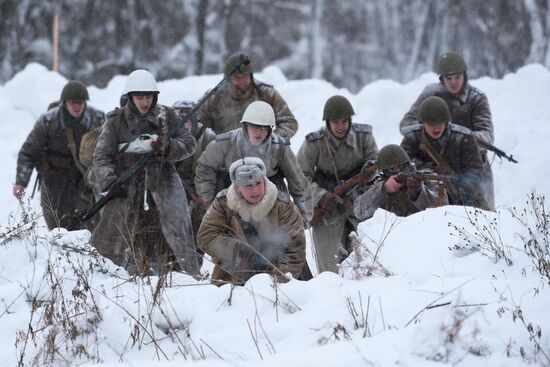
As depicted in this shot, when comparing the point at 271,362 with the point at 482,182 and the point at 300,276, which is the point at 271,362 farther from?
the point at 482,182

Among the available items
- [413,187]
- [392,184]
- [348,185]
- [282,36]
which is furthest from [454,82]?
[282,36]

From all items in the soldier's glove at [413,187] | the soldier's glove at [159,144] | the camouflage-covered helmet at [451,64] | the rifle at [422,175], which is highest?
the camouflage-covered helmet at [451,64]

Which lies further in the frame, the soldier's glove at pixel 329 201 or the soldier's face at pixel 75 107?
the soldier's face at pixel 75 107

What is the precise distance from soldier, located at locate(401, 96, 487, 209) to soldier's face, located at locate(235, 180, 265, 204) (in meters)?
2.18

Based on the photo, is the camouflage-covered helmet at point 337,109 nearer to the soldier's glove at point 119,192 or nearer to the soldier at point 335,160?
the soldier at point 335,160

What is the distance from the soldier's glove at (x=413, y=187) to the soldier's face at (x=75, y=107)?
337 cm

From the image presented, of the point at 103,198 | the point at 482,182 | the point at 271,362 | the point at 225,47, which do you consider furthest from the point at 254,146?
the point at 225,47

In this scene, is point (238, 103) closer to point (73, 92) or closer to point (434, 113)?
point (73, 92)

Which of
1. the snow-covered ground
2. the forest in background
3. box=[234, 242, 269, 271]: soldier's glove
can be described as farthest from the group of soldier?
the forest in background

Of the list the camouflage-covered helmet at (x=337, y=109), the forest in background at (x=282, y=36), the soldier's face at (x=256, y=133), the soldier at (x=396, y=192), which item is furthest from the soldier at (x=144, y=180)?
the forest in background at (x=282, y=36)

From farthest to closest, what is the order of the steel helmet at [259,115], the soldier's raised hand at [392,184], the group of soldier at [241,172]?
the steel helmet at [259,115]
the soldier's raised hand at [392,184]
the group of soldier at [241,172]

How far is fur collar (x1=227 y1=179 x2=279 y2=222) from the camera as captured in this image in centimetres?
722

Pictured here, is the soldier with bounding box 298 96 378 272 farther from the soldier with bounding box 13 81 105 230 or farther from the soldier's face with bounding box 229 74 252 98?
the soldier with bounding box 13 81 105 230

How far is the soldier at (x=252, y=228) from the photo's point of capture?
7199mm
